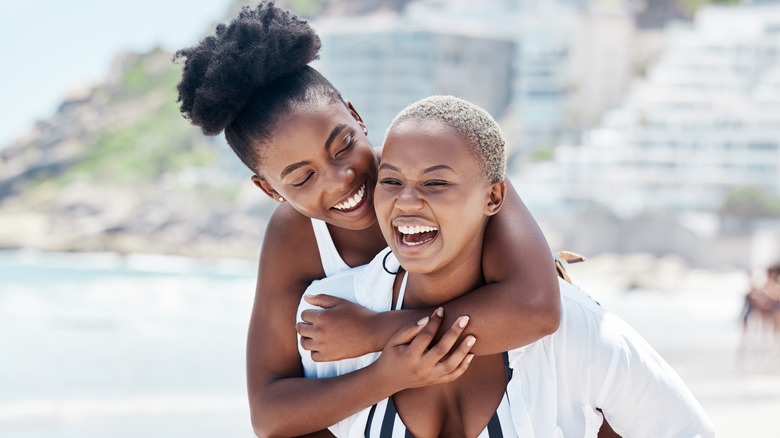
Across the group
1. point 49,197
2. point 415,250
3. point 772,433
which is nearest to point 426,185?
point 415,250

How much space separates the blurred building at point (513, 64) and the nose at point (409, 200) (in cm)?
5543

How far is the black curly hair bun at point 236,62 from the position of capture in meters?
2.33

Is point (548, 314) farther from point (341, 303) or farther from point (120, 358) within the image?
point (120, 358)

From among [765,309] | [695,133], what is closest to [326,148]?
[765,309]

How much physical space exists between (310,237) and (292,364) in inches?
12.3

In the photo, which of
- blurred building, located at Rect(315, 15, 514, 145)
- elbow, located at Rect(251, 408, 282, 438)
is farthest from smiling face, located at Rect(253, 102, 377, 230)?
blurred building, located at Rect(315, 15, 514, 145)

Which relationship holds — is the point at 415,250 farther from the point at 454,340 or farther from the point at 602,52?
the point at 602,52

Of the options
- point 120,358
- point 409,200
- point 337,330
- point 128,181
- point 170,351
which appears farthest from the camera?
point 128,181

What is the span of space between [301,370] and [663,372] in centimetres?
83

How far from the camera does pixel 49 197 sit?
70.8m

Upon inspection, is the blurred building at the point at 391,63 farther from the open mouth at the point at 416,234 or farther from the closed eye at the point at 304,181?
the open mouth at the point at 416,234

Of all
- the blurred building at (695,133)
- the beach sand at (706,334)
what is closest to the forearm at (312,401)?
the beach sand at (706,334)

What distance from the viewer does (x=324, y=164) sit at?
2.42 m

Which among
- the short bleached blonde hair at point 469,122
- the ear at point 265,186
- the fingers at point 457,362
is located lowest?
the fingers at point 457,362
